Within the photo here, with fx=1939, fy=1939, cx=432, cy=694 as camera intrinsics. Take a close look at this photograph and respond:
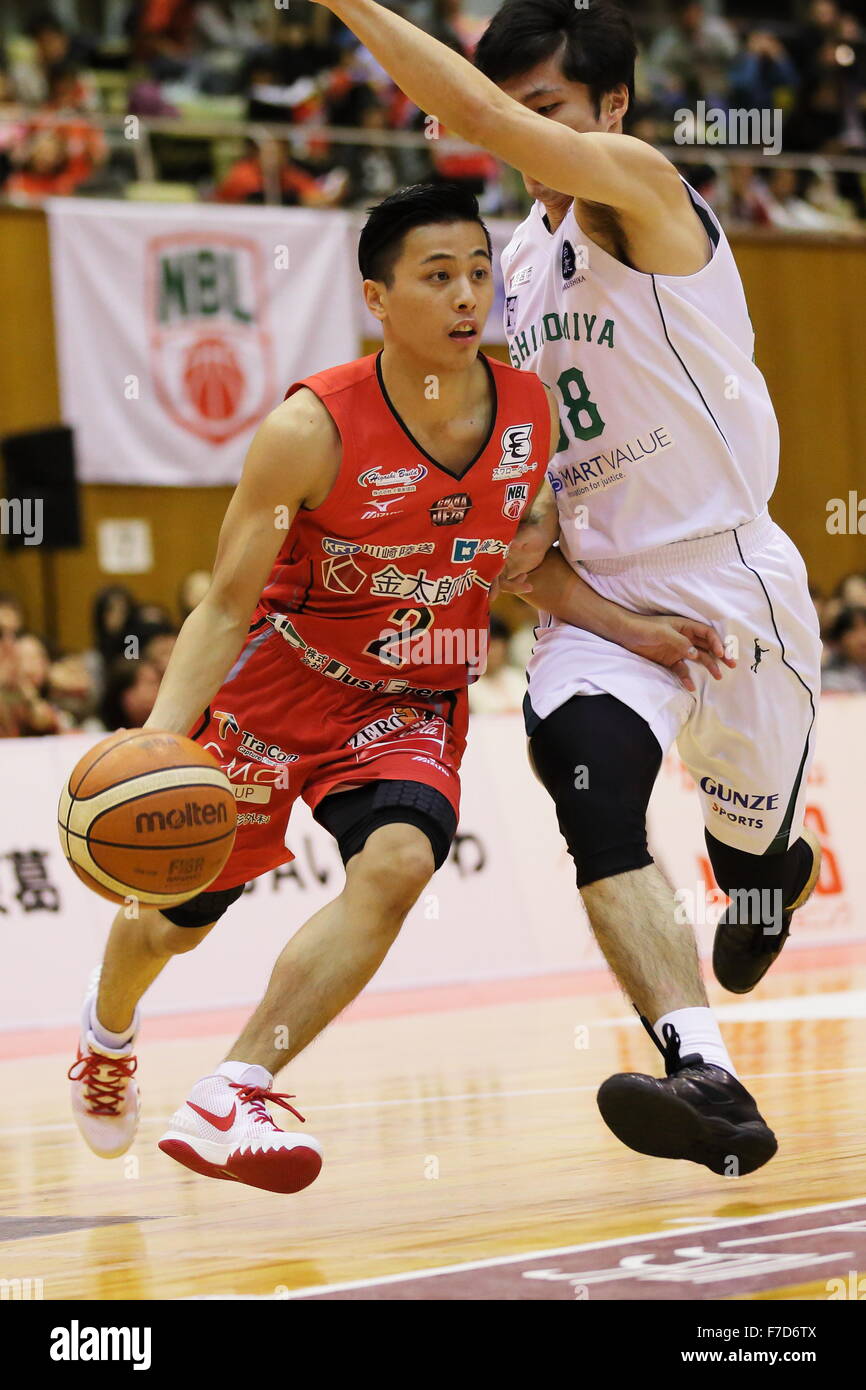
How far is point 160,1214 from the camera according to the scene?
4527 millimetres

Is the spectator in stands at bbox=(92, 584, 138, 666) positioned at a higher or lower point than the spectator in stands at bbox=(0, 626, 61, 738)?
higher

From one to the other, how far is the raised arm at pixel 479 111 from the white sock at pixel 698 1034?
179 centimetres

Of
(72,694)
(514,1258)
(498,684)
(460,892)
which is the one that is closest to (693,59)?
(498,684)

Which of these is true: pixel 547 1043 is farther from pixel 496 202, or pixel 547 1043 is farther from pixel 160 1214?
pixel 496 202

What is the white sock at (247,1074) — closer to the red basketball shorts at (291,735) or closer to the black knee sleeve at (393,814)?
the black knee sleeve at (393,814)

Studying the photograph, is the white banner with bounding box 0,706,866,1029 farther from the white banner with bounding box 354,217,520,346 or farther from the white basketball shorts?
the white banner with bounding box 354,217,520,346

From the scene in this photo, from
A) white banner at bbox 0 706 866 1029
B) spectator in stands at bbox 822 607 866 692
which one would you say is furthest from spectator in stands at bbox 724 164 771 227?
white banner at bbox 0 706 866 1029

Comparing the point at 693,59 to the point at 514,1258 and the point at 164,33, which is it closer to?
the point at 164,33

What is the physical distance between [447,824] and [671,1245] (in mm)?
1205

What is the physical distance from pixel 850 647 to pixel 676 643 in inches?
352

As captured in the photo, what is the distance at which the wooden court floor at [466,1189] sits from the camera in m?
3.48

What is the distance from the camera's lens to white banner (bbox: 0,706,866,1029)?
28.9ft

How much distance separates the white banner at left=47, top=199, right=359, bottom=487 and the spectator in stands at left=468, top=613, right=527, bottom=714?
272 centimetres

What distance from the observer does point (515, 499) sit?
4.67 m
